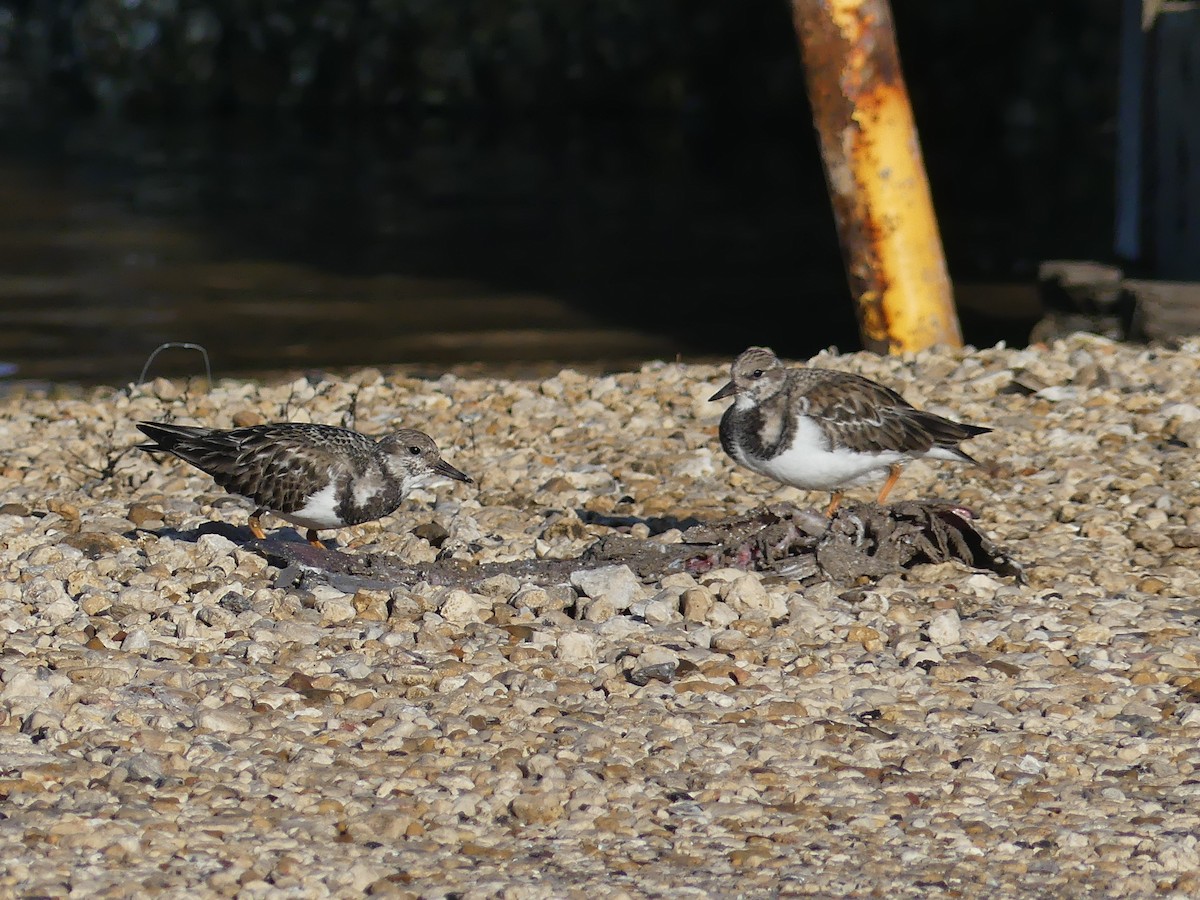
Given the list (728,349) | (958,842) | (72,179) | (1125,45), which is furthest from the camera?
(72,179)

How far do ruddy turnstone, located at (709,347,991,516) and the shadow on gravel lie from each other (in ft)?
0.59

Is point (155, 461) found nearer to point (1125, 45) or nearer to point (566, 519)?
point (566, 519)

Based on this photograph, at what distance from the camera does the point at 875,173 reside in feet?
33.0

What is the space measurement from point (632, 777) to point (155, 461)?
163 inches

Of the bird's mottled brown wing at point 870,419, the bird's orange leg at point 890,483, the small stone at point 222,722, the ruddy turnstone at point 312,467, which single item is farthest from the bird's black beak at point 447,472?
the small stone at point 222,722

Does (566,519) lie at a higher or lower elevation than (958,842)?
higher

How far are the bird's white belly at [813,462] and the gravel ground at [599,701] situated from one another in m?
0.43

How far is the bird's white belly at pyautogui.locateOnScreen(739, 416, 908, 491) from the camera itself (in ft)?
20.8

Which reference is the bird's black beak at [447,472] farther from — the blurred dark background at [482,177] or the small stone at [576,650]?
the blurred dark background at [482,177]

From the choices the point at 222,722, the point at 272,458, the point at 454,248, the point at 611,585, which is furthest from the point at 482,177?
the point at 222,722

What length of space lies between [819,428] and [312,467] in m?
1.83

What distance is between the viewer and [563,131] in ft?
81.5

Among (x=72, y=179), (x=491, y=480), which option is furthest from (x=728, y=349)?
(x=72, y=179)

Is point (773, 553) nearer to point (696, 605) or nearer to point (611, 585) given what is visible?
point (696, 605)
